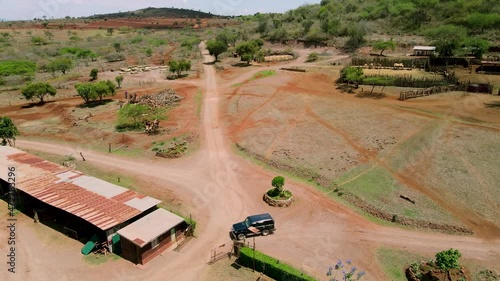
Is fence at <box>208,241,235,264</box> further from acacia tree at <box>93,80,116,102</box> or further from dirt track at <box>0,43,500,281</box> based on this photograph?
acacia tree at <box>93,80,116,102</box>

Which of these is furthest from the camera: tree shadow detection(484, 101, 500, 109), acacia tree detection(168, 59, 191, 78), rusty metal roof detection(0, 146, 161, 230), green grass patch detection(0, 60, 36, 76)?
green grass patch detection(0, 60, 36, 76)

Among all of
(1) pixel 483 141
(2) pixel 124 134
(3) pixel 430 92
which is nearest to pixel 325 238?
(1) pixel 483 141

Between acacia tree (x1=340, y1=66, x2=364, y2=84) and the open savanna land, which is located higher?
acacia tree (x1=340, y1=66, x2=364, y2=84)

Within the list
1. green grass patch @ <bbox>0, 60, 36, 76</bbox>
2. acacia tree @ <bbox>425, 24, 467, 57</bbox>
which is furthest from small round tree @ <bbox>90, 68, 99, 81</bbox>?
acacia tree @ <bbox>425, 24, 467, 57</bbox>

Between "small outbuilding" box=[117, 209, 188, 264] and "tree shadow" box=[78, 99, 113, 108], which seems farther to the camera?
"tree shadow" box=[78, 99, 113, 108]

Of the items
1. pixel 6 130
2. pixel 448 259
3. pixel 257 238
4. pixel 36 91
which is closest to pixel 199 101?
pixel 6 130

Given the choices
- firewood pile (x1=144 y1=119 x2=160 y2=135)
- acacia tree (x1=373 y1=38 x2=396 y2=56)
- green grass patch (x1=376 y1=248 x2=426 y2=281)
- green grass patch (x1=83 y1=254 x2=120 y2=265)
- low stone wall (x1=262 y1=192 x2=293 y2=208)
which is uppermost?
acacia tree (x1=373 y1=38 x2=396 y2=56)

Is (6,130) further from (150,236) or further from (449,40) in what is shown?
(449,40)

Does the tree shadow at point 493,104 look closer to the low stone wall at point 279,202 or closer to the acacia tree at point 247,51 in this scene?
the low stone wall at point 279,202

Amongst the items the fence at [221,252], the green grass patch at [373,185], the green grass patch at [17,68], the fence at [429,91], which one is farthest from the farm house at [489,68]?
the green grass patch at [17,68]
